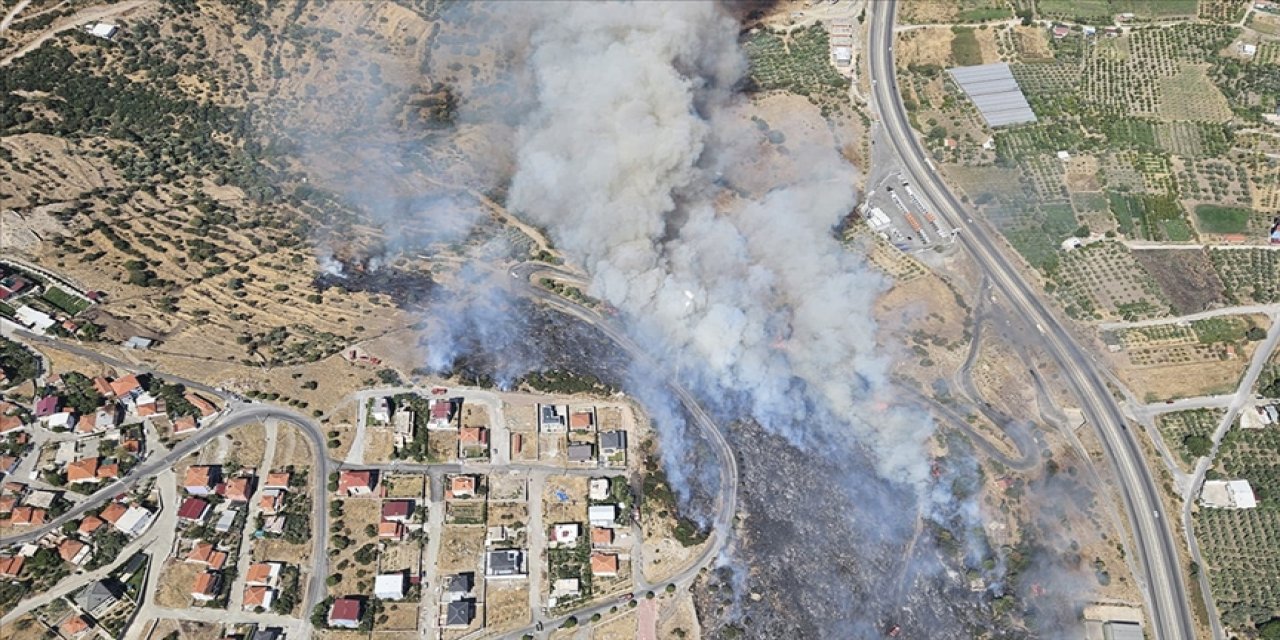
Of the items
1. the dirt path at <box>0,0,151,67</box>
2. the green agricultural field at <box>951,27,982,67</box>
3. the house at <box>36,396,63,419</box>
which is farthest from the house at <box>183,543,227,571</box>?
the green agricultural field at <box>951,27,982,67</box>

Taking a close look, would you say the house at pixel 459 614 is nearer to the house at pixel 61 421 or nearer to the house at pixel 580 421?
the house at pixel 580 421

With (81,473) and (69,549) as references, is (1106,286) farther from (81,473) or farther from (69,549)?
(69,549)

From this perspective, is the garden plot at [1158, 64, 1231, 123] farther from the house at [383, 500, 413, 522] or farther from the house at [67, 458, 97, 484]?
the house at [67, 458, 97, 484]

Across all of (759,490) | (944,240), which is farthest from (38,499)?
(944,240)

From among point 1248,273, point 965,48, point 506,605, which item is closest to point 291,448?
point 506,605

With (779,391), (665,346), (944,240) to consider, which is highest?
(944,240)

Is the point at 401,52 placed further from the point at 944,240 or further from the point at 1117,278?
the point at 1117,278
